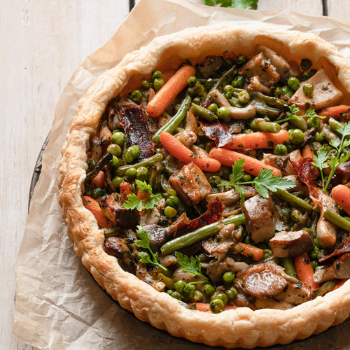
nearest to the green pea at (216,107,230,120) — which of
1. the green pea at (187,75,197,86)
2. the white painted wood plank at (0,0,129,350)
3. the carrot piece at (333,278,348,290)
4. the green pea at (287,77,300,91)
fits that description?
the green pea at (187,75,197,86)

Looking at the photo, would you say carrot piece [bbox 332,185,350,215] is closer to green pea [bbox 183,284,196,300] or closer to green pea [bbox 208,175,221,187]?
green pea [bbox 208,175,221,187]

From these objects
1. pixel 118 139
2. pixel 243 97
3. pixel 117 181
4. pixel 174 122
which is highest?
pixel 243 97

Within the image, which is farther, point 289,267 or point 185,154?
point 185,154

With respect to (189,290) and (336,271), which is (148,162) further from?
(336,271)

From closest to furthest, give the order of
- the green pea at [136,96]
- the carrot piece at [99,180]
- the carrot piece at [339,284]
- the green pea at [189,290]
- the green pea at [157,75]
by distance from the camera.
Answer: the green pea at [189,290] < the carrot piece at [339,284] < the carrot piece at [99,180] < the green pea at [136,96] < the green pea at [157,75]

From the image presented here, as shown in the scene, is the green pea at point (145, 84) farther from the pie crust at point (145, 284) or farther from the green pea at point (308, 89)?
the green pea at point (308, 89)

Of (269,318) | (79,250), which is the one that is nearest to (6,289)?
(79,250)

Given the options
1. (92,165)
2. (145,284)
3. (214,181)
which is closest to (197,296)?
(145,284)

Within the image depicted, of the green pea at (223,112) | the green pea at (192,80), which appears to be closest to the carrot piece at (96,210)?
the green pea at (223,112)
